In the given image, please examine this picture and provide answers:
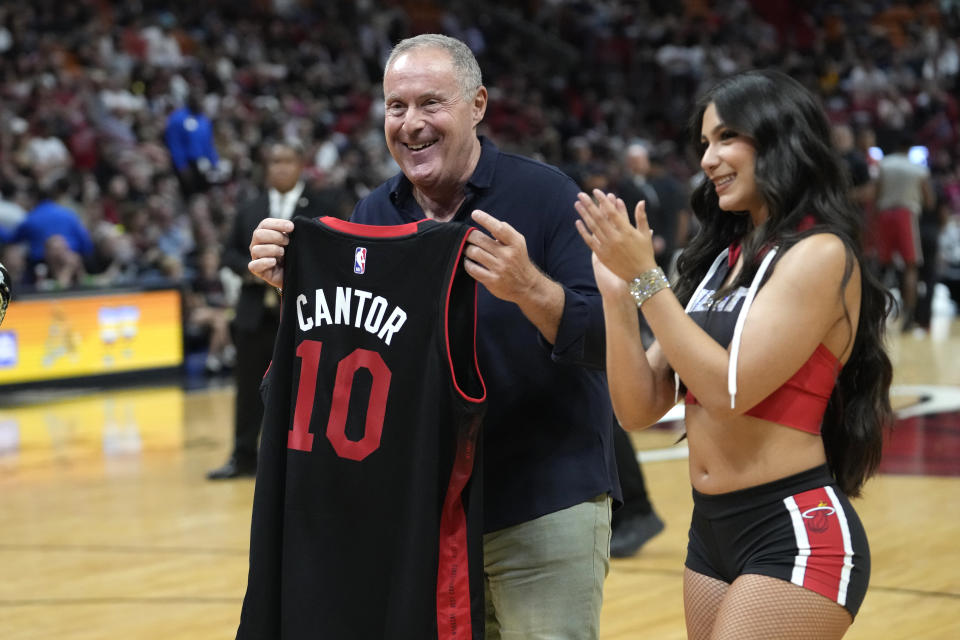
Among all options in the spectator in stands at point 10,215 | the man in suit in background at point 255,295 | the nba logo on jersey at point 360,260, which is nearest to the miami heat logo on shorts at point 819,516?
the nba logo on jersey at point 360,260

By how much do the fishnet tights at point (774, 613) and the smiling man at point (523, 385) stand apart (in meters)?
0.38

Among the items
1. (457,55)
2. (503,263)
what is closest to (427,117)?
(457,55)

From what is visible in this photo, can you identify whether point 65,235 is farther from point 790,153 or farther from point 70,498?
point 790,153

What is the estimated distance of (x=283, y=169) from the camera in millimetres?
7043

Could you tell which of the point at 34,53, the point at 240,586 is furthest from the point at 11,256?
the point at 240,586

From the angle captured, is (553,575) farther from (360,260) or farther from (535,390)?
(360,260)

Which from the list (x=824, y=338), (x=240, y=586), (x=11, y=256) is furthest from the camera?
(x=11, y=256)

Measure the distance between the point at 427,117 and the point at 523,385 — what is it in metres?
0.60

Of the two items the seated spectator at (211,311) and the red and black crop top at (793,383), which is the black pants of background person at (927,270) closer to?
the seated spectator at (211,311)

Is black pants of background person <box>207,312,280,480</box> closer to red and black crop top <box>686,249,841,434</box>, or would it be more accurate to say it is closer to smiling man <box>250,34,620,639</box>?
smiling man <box>250,34,620,639</box>

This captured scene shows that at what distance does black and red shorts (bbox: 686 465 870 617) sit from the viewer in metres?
2.34

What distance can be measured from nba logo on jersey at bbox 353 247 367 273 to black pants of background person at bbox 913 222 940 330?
40.1ft

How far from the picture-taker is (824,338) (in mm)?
2424

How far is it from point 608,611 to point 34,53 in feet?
39.9
